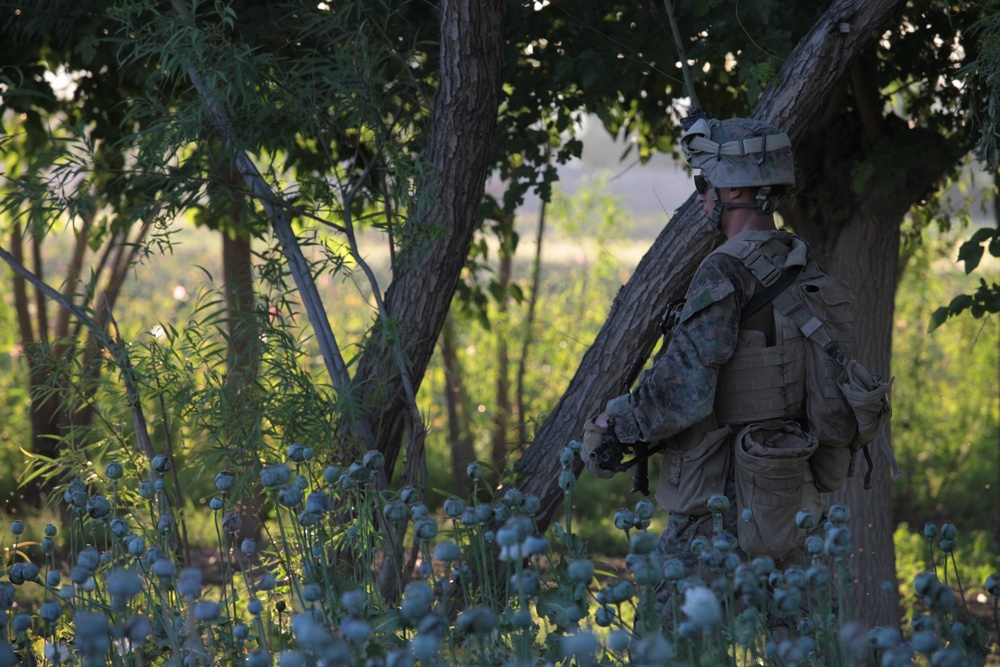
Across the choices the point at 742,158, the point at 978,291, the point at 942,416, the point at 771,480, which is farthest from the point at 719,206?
the point at 942,416

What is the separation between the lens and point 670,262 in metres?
3.51

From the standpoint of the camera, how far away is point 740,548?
264cm

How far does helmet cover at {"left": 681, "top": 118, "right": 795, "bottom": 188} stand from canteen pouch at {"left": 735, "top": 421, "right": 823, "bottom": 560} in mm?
622

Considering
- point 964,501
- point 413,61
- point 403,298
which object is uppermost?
point 413,61

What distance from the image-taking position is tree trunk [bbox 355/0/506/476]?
3.47 meters

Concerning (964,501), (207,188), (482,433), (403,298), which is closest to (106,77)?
(207,188)

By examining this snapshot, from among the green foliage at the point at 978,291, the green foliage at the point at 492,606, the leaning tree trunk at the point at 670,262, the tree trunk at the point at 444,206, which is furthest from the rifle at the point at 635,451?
the green foliage at the point at 978,291

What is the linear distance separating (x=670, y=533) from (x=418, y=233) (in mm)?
1324

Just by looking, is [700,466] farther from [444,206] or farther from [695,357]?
[444,206]

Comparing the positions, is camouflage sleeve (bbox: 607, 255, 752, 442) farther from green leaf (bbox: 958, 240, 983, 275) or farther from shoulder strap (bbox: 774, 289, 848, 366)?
green leaf (bbox: 958, 240, 983, 275)

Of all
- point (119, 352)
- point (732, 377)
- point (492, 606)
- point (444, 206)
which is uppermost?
point (444, 206)

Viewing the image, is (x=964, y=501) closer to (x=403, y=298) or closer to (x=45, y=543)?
(x=403, y=298)

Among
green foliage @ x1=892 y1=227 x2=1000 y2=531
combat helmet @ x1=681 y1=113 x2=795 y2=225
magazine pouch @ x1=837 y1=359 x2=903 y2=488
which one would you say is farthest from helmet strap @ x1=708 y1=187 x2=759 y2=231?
green foliage @ x1=892 y1=227 x2=1000 y2=531

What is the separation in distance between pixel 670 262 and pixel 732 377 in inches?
37.6
